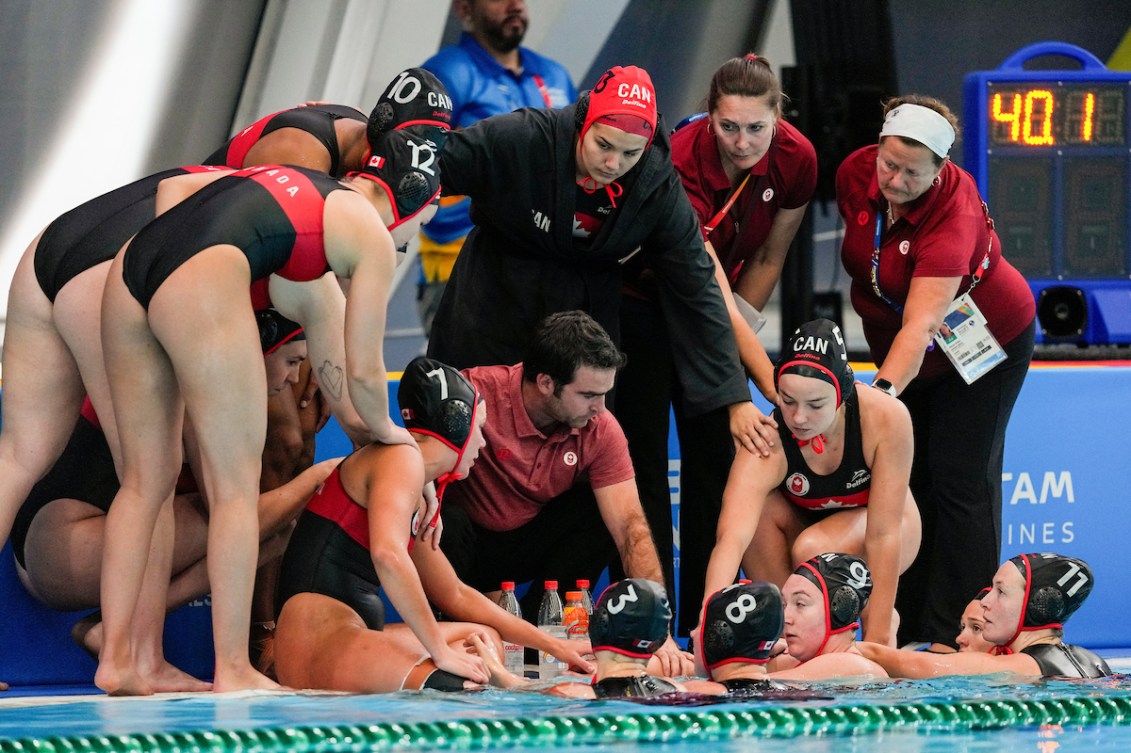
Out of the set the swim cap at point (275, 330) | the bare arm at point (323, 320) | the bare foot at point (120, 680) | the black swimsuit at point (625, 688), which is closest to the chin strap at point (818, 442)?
the black swimsuit at point (625, 688)

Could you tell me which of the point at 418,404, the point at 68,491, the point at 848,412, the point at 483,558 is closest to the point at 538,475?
the point at 483,558

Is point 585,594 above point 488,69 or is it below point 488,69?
below

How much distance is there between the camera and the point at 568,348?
4.09 metres

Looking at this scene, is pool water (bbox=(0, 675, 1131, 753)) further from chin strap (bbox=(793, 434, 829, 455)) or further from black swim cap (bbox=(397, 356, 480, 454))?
chin strap (bbox=(793, 434, 829, 455))

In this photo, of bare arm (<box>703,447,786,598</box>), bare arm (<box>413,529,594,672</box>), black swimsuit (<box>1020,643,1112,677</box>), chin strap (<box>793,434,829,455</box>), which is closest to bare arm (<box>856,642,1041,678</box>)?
black swimsuit (<box>1020,643,1112,677</box>)

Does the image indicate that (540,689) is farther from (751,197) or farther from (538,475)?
(751,197)

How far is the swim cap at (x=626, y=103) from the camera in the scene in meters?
4.11

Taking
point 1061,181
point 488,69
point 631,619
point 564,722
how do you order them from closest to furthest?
point 564,722 → point 631,619 → point 1061,181 → point 488,69

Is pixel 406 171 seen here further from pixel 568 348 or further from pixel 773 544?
pixel 773 544

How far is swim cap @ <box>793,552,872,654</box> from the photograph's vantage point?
409 cm

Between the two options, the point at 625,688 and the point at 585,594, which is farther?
the point at 585,594

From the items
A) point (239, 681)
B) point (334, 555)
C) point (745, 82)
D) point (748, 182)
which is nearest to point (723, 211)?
point (748, 182)

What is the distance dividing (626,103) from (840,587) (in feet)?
4.60

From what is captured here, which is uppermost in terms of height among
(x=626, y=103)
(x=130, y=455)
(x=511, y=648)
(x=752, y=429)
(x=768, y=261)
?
(x=626, y=103)
